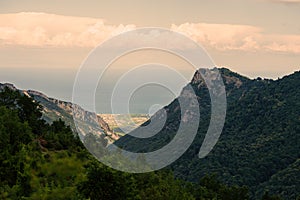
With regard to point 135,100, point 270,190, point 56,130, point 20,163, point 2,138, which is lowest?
point 20,163

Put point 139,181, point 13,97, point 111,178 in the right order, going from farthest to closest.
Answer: point 13,97 → point 139,181 → point 111,178

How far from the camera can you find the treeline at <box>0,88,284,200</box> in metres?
43.2

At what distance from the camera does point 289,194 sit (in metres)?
168

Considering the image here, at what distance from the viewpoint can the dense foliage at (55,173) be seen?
43.1 meters

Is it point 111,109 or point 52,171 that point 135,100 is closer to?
→ point 111,109

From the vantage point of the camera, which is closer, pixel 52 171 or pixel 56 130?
pixel 52 171

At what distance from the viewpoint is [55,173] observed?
44.3 metres

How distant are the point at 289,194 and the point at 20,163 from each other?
128146 millimetres

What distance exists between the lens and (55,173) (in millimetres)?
44281

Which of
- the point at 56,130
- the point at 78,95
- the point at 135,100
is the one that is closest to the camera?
the point at 78,95

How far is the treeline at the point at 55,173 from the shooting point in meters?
43.2

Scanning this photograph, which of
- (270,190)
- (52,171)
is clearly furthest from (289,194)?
(52,171)

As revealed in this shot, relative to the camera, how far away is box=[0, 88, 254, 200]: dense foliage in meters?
43.1

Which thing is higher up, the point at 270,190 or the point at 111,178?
the point at 270,190
